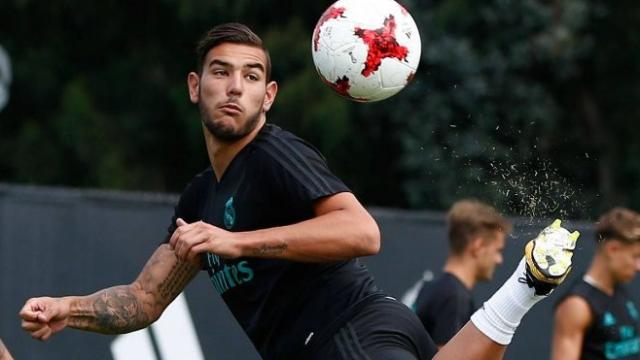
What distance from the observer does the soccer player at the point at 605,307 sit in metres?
8.96

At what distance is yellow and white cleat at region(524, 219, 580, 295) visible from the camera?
19.2 feet

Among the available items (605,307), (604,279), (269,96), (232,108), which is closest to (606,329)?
(605,307)

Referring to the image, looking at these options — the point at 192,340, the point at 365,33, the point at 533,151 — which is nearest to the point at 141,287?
the point at 365,33

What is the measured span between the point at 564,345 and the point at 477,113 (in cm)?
913

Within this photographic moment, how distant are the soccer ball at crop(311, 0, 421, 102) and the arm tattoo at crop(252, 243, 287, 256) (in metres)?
1.05

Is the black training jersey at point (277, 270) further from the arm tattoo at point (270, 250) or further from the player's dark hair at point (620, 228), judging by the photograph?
the player's dark hair at point (620, 228)

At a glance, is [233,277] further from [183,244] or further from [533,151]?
[533,151]

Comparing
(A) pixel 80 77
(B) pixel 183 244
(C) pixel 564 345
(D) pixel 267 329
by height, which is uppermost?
(A) pixel 80 77

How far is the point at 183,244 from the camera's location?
5535 millimetres

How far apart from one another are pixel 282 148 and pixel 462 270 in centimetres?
316

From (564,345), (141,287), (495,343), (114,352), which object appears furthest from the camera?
(114,352)

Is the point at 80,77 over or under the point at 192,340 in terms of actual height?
over

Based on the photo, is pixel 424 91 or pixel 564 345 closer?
pixel 564 345

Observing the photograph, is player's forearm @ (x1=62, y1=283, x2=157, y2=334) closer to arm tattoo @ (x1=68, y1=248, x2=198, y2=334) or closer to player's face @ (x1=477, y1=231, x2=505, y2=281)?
arm tattoo @ (x1=68, y1=248, x2=198, y2=334)
